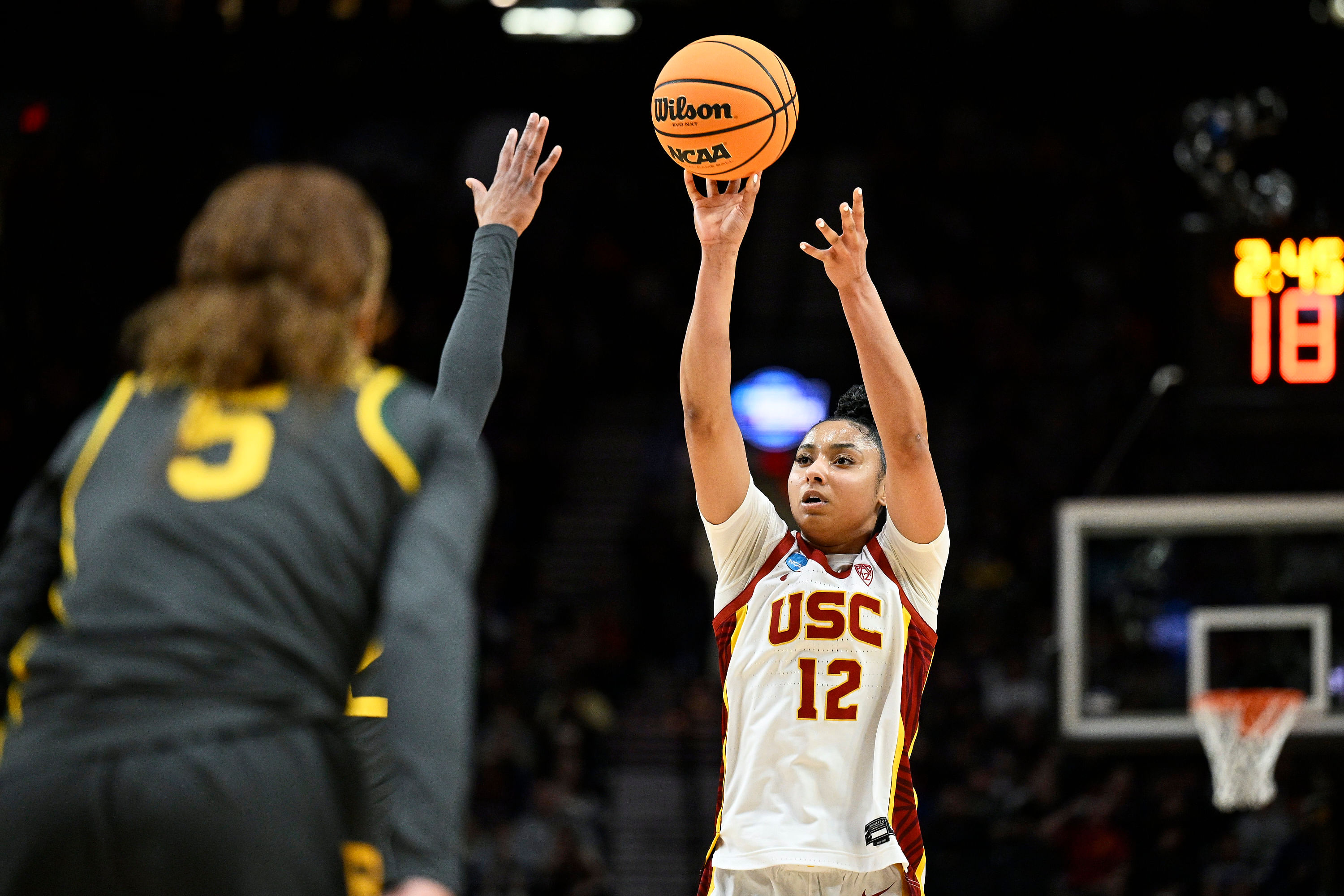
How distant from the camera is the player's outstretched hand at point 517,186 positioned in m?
4.10

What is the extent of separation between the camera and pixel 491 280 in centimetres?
379

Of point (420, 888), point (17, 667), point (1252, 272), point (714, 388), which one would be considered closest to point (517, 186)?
point (714, 388)

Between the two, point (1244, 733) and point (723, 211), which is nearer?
point (723, 211)

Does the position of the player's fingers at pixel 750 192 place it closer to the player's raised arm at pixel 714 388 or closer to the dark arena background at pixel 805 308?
the player's raised arm at pixel 714 388

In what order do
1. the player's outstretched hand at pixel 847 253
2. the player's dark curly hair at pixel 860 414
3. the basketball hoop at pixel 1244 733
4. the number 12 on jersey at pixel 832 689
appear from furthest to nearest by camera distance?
the basketball hoop at pixel 1244 733 < the player's dark curly hair at pixel 860 414 < the player's outstretched hand at pixel 847 253 < the number 12 on jersey at pixel 832 689

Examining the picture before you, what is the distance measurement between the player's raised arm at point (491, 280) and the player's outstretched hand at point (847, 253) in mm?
809

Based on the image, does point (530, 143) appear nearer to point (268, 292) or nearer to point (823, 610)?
point (823, 610)

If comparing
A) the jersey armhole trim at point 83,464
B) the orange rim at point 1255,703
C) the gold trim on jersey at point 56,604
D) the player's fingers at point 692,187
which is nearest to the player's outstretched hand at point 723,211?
the player's fingers at point 692,187

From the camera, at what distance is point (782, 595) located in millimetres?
4531

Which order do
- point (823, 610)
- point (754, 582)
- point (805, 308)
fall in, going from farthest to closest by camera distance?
point (805, 308)
point (754, 582)
point (823, 610)

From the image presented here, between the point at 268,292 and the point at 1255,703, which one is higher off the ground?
the point at 268,292

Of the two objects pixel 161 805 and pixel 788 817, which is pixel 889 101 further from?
pixel 161 805

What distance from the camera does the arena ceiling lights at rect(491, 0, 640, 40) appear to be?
1703 cm

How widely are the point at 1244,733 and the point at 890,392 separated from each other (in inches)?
251
